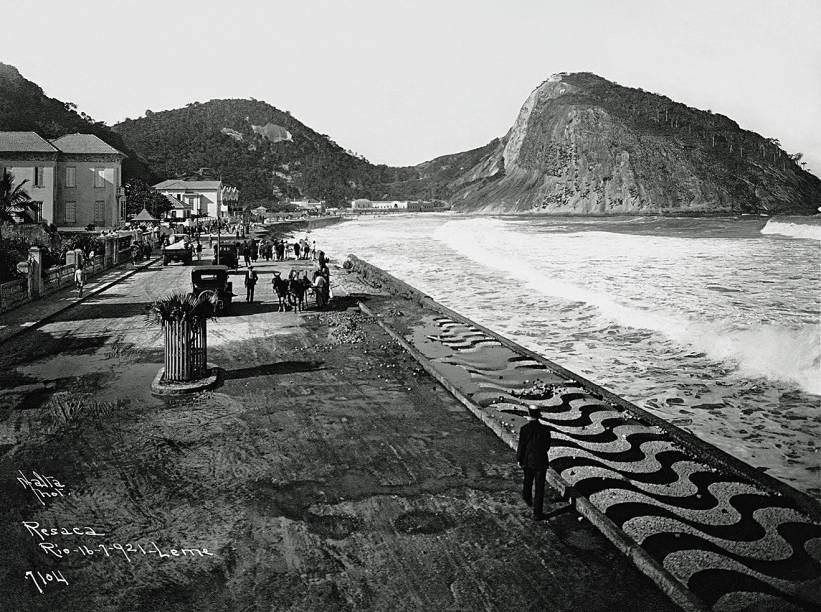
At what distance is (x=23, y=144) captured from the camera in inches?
1881

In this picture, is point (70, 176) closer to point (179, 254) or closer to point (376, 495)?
point (179, 254)

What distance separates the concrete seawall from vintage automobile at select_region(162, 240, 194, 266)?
2601 centimetres

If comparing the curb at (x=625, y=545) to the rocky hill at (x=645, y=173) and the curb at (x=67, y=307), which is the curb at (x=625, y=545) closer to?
the curb at (x=67, y=307)

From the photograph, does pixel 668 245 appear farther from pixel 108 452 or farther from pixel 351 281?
pixel 108 452

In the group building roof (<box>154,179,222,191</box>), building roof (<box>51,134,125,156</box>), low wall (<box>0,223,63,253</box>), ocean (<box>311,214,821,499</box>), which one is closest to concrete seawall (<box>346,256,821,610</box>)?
ocean (<box>311,214,821,499</box>)

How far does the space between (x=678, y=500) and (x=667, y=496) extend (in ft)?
0.42

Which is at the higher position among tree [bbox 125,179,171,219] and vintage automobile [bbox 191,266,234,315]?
tree [bbox 125,179,171,219]

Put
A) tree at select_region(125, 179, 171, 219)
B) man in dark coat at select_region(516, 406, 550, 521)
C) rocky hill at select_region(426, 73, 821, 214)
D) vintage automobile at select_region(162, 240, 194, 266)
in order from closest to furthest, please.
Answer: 1. man in dark coat at select_region(516, 406, 550, 521)
2. vintage automobile at select_region(162, 240, 194, 266)
3. tree at select_region(125, 179, 171, 219)
4. rocky hill at select_region(426, 73, 821, 214)

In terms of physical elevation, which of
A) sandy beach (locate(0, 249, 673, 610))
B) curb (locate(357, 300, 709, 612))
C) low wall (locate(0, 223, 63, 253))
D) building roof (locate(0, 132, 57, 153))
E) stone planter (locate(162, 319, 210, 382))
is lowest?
sandy beach (locate(0, 249, 673, 610))

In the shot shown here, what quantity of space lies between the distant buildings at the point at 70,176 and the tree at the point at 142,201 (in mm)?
12793

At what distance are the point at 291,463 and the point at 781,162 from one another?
22328 centimetres

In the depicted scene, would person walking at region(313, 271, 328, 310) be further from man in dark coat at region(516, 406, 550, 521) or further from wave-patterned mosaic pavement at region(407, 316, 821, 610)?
man in dark coat at region(516, 406, 550, 521)

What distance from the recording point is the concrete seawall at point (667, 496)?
5691 millimetres

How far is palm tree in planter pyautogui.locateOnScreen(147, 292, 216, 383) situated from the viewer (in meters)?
11.0
